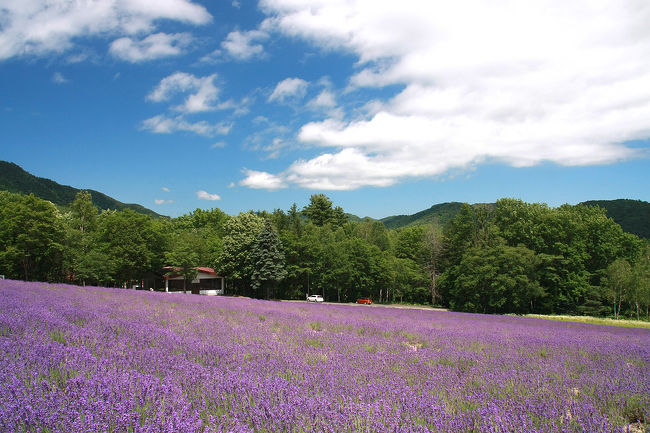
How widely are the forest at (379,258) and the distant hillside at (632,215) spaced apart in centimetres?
6551

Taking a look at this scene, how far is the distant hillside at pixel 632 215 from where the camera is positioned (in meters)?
94.8

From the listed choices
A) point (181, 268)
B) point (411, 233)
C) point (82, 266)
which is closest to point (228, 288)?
point (181, 268)

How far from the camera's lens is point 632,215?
10419 cm

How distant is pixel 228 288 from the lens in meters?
50.0

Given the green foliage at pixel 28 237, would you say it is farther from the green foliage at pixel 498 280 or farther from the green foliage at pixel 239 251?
the green foliage at pixel 498 280

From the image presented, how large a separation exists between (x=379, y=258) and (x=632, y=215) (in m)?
99.7

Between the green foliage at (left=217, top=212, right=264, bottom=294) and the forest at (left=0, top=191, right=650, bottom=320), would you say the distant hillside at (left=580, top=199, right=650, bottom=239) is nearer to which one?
the forest at (left=0, top=191, right=650, bottom=320)

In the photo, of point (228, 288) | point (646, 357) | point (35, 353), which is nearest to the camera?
point (35, 353)

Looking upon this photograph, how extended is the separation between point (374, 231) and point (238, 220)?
26.9m

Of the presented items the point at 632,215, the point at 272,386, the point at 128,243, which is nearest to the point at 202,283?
the point at 128,243

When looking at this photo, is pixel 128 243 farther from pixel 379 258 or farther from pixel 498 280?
pixel 498 280

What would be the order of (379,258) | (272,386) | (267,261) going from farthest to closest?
1. (379,258)
2. (267,261)
3. (272,386)

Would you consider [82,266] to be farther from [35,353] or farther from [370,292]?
[35,353]

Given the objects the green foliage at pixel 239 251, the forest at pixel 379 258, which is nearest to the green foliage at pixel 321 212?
the forest at pixel 379 258
